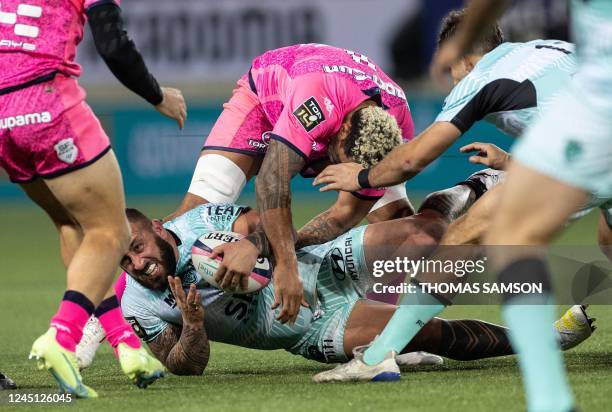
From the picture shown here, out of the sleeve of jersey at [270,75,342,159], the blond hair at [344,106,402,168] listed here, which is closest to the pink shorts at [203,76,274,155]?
the sleeve of jersey at [270,75,342,159]

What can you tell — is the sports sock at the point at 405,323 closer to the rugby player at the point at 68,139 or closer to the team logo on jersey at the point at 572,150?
the rugby player at the point at 68,139

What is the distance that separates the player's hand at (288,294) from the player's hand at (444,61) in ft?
3.95

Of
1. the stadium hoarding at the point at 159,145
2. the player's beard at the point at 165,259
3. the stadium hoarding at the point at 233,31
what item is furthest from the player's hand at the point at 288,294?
the stadium hoarding at the point at 233,31

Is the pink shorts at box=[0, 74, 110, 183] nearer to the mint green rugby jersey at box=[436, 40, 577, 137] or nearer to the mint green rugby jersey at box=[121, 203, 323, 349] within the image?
the mint green rugby jersey at box=[121, 203, 323, 349]

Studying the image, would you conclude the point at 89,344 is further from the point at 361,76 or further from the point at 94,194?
the point at 361,76

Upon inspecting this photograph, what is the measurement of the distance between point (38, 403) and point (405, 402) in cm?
139

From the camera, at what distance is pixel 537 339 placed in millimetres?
3012

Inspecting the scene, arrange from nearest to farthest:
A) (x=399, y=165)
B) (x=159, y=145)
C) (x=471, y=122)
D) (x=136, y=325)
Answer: (x=471, y=122)
(x=399, y=165)
(x=136, y=325)
(x=159, y=145)

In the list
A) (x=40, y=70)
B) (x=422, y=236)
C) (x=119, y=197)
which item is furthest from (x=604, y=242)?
(x=40, y=70)

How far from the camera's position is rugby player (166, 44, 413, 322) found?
4.97 meters

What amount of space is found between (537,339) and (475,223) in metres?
1.61

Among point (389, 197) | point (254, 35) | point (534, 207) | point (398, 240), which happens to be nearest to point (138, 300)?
point (398, 240)

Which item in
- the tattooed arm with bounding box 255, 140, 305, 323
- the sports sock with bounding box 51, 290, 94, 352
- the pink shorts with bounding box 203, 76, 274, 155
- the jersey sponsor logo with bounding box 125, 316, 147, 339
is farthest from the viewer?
the pink shorts with bounding box 203, 76, 274, 155

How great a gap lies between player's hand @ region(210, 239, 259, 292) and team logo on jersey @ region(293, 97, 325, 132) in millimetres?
665
